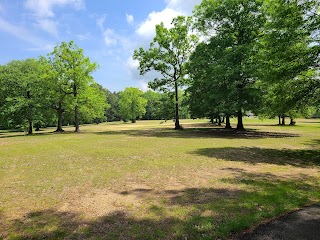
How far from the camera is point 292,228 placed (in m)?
5.40

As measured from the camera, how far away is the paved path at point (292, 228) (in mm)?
5047

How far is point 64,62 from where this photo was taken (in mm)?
40188

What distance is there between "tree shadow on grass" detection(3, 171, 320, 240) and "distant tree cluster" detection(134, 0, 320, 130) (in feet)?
29.7

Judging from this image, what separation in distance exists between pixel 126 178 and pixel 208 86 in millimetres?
24809

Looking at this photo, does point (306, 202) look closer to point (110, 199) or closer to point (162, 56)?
point (110, 199)

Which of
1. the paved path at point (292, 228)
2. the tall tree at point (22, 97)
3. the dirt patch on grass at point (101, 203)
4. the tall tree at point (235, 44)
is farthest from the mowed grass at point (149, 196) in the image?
the tall tree at point (22, 97)

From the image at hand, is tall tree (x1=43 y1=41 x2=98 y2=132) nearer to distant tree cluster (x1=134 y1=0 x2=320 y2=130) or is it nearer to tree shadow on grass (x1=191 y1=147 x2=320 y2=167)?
distant tree cluster (x1=134 y1=0 x2=320 y2=130)

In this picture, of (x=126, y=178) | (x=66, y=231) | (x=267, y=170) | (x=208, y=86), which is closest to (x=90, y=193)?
(x=126, y=178)

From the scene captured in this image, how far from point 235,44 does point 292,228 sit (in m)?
28.4

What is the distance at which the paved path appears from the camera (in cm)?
505

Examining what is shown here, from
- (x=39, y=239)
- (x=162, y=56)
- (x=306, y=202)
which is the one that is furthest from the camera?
(x=162, y=56)

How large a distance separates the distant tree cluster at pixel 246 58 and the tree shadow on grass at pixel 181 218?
904cm

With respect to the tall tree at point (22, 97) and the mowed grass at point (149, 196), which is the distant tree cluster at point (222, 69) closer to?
the tall tree at point (22, 97)

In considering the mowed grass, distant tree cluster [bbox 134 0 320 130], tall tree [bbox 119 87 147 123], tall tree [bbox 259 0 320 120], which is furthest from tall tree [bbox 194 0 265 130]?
tall tree [bbox 119 87 147 123]
